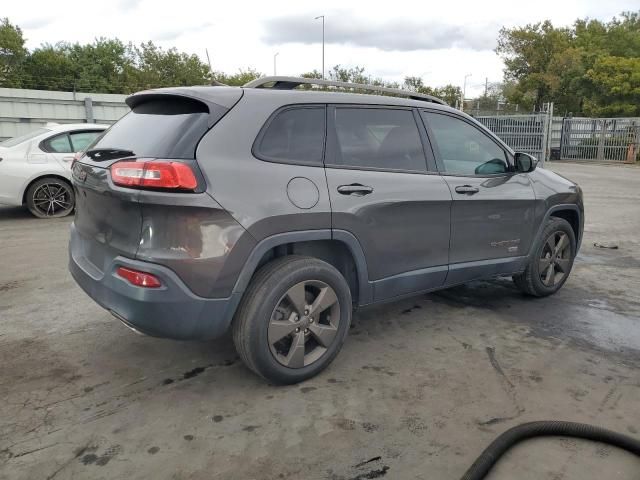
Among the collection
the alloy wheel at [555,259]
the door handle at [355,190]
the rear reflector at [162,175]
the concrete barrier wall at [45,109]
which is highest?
the concrete barrier wall at [45,109]

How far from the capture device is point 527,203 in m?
4.36

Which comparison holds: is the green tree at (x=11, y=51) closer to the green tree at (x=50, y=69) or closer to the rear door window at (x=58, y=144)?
the green tree at (x=50, y=69)

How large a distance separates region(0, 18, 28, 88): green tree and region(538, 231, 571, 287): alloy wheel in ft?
198

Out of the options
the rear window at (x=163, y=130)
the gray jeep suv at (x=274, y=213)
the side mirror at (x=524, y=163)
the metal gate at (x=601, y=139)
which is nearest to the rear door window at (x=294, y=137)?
the gray jeep suv at (x=274, y=213)

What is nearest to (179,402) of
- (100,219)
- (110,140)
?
(100,219)

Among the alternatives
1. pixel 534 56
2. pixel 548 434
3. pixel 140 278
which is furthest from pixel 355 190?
pixel 534 56

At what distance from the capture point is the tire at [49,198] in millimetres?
8117

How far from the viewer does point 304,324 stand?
10.2 ft

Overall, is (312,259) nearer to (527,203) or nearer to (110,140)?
(110,140)

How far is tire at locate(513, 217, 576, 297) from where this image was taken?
15.1ft

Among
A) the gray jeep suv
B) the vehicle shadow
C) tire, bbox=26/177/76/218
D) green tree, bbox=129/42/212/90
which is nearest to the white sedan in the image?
tire, bbox=26/177/76/218

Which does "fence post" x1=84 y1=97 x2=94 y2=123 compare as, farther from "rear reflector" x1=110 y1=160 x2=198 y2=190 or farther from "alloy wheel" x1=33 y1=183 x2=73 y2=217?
"rear reflector" x1=110 y1=160 x2=198 y2=190

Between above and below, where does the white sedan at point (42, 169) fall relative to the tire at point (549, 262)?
above

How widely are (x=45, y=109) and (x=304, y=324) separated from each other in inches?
535
